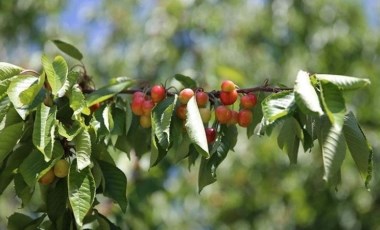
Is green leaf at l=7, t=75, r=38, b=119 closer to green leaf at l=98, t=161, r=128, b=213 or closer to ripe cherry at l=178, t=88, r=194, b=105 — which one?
green leaf at l=98, t=161, r=128, b=213

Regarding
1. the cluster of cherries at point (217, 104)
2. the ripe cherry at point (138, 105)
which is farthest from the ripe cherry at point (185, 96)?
the ripe cherry at point (138, 105)

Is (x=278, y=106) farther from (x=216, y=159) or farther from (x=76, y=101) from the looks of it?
(x=76, y=101)

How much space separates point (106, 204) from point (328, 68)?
218 cm

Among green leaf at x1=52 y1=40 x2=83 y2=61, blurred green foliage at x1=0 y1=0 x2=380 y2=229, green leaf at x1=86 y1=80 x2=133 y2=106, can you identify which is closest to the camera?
green leaf at x1=86 y1=80 x2=133 y2=106

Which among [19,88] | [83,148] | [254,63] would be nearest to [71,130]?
[83,148]

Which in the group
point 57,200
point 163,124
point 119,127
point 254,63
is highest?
point 163,124

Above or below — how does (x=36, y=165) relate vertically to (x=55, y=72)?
below

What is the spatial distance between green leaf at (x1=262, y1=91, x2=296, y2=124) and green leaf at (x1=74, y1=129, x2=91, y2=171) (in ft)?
1.30

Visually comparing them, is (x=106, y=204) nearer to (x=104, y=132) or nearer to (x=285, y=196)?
(x=285, y=196)

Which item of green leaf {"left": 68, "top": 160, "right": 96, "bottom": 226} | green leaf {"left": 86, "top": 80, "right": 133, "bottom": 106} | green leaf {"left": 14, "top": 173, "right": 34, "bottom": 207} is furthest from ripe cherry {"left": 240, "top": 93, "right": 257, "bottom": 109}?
green leaf {"left": 14, "top": 173, "right": 34, "bottom": 207}

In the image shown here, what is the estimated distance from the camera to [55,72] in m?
1.60

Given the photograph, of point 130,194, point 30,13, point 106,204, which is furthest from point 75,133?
point 30,13

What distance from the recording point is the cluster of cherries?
5.54ft

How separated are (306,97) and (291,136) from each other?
33cm
